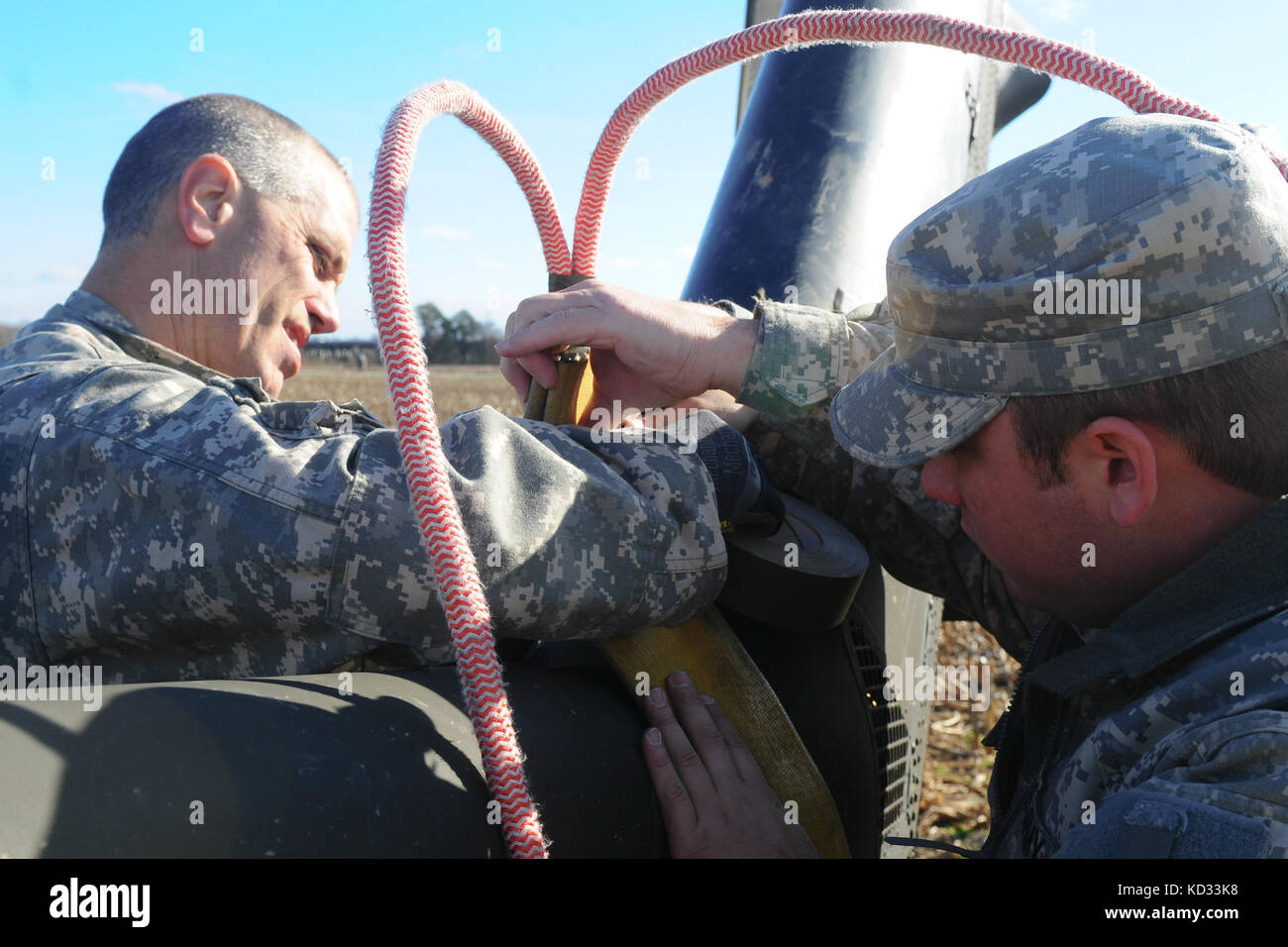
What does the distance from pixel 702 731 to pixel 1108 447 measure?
0.70 m

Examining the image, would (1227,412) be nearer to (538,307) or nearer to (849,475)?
(849,475)

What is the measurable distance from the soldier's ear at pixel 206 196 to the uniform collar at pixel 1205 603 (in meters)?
2.10

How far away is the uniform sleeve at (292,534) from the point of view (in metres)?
1.38

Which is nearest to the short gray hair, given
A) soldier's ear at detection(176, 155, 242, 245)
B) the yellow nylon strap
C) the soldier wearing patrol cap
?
soldier's ear at detection(176, 155, 242, 245)

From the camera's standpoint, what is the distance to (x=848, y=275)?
284 centimetres

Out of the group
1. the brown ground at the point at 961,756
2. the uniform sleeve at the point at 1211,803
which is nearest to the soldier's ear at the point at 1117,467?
the uniform sleeve at the point at 1211,803

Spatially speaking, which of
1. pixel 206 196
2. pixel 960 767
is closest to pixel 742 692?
pixel 206 196

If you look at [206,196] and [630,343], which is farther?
[206,196]

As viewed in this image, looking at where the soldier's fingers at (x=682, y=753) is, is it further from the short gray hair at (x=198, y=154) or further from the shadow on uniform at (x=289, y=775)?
the short gray hair at (x=198, y=154)

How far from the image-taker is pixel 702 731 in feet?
5.24

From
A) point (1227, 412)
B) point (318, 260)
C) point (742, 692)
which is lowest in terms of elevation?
point (742, 692)

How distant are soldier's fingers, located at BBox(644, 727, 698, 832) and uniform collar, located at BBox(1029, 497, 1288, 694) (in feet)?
1.84

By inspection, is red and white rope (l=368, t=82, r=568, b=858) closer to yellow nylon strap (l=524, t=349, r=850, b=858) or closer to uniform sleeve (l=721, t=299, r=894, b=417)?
yellow nylon strap (l=524, t=349, r=850, b=858)
